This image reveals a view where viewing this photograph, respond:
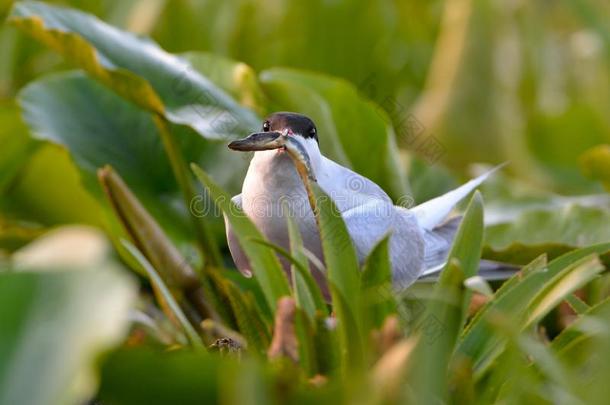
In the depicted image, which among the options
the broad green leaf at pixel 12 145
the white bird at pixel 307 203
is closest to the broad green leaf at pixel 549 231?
the white bird at pixel 307 203

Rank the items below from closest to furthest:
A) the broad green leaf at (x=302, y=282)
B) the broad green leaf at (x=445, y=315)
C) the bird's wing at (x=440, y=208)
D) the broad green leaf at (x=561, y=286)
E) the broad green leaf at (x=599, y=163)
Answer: the broad green leaf at (x=445, y=315) → the broad green leaf at (x=561, y=286) → the broad green leaf at (x=302, y=282) → the bird's wing at (x=440, y=208) → the broad green leaf at (x=599, y=163)

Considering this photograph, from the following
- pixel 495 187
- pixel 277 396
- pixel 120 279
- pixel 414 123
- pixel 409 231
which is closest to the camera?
pixel 120 279

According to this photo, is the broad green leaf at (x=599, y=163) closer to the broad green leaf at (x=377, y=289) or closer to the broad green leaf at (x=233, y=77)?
the broad green leaf at (x=233, y=77)

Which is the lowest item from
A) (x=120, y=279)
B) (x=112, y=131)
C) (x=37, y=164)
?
(x=37, y=164)

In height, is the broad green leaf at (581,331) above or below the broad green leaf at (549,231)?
above

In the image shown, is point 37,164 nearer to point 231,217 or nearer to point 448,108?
point 231,217

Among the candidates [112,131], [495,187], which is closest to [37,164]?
[112,131]
